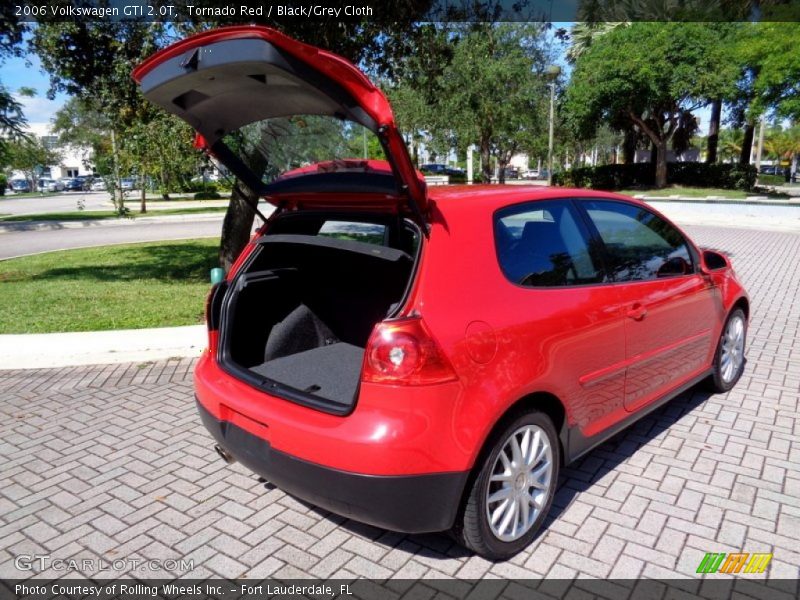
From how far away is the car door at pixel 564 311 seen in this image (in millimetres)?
2736

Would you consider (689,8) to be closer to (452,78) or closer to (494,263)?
(452,78)

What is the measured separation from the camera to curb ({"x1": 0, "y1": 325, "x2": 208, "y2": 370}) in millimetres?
5809

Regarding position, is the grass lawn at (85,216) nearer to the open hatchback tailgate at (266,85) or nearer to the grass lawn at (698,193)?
the grass lawn at (698,193)

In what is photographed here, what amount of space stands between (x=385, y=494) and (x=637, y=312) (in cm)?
188

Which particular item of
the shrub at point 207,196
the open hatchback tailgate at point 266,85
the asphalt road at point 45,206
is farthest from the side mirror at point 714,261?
the shrub at point 207,196

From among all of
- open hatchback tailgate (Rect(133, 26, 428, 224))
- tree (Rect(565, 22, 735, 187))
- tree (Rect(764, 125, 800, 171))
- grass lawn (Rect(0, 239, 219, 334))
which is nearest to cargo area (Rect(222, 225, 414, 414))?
open hatchback tailgate (Rect(133, 26, 428, 224))

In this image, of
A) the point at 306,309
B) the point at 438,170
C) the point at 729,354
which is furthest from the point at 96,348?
the point at 438,170

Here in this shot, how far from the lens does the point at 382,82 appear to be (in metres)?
10.8

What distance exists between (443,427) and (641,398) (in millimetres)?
1783

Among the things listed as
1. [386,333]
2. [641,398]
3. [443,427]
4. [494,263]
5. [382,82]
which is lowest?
[641,398]

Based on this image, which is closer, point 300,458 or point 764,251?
point 300,458

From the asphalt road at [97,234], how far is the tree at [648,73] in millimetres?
18648

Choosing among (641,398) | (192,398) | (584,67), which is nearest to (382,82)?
(192,398)

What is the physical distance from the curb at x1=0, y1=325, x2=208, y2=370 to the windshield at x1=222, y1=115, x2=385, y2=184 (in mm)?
2934
